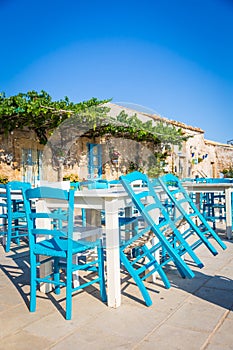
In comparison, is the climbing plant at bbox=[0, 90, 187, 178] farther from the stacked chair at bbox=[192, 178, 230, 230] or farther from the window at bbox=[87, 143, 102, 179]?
the stacked chair at bbox=[192, 178, 230, 230]

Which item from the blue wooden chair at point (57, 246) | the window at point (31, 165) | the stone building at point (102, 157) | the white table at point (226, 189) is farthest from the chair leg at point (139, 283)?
the window at point (31, 165)

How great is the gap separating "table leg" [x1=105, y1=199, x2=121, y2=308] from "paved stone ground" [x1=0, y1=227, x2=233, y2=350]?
0.08 m

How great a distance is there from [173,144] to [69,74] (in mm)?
6361

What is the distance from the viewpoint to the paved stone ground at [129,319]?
1551 millimetres

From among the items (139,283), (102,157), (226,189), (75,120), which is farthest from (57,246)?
(102,157)

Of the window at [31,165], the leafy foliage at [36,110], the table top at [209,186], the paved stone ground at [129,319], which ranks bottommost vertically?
the paved stone ground at [129,319]

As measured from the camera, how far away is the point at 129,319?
71.7 inches

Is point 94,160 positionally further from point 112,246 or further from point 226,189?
point 112,246

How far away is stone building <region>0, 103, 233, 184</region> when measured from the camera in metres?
7.97

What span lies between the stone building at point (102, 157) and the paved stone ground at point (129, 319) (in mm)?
5767

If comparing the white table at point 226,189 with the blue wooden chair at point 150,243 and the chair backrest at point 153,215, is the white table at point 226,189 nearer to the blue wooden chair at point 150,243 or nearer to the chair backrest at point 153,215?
the blue wooden chair at point 150,243

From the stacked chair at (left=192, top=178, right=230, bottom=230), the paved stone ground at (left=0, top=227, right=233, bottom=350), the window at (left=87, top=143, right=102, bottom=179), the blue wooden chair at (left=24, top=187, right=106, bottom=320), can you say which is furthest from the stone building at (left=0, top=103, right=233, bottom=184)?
the blue wooden chair at (left=24, top=187, right=106, bottom=320)

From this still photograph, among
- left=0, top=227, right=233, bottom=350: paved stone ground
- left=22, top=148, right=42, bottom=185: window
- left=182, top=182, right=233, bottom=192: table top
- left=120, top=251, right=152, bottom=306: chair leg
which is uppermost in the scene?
left=22, top=148, right=42, bottom=185: window

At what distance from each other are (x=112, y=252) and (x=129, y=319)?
399 millimetres
